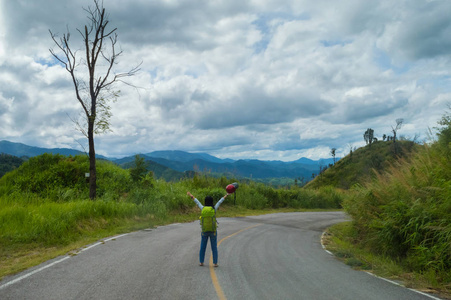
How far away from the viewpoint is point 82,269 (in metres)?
7.63

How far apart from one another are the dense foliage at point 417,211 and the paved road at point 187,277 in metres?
1.96

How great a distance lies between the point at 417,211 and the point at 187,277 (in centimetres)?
724

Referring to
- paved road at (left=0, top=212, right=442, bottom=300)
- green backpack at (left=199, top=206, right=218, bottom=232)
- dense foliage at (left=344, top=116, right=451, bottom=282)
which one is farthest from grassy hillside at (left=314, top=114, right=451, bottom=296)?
green backpack at (left=199, top=206, right=218, bottom=232)

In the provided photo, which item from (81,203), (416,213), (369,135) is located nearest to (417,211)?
(416,213)

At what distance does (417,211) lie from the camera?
31.5ft

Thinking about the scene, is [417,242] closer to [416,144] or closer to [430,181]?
[430,181]

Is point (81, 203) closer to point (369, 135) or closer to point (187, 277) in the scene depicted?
point (187, 277)

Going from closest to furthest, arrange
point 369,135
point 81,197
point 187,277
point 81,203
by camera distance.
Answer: point 187,277, point 81,203, point 81,197, point 369,135

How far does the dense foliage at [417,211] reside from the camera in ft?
27.5

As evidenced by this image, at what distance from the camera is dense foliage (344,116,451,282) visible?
27.5ft

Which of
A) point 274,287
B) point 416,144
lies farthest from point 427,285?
point 416,144

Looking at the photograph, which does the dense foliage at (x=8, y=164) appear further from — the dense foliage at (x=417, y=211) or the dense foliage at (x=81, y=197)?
the dense foliage at (x=417, y=211)

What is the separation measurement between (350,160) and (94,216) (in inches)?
4607

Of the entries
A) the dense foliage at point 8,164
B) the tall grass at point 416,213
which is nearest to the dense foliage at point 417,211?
the tall grass at point 416,213
